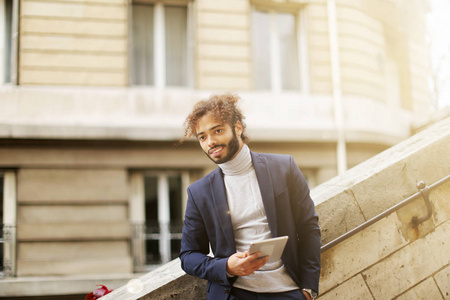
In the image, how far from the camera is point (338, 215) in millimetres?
3402

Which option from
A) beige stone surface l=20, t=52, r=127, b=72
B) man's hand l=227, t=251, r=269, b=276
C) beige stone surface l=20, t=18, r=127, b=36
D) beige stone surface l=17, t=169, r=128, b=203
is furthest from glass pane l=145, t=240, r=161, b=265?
man's hand l=227, t=251, r=269, b=276

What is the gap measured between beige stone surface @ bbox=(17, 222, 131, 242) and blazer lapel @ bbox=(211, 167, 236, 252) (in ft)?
23.4

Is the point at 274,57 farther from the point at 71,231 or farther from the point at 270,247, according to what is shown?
the point at 270,247

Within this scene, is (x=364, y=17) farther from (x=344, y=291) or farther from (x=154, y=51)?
(x=344, y=291)

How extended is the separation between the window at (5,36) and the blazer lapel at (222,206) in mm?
8702

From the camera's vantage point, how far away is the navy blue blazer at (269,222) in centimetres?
253

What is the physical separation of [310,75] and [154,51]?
367cm

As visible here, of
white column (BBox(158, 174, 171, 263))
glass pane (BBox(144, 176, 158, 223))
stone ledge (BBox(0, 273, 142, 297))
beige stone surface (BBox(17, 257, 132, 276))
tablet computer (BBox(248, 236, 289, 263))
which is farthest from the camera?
glass pane (BBox(144, 176, 158, 223))

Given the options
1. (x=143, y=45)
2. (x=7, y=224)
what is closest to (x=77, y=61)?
(x=143, y=45)

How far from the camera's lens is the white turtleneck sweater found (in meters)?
2.52

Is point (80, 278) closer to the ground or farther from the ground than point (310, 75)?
closer to the ground

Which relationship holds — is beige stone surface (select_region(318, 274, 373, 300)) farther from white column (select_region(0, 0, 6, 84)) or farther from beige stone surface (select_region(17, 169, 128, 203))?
white column (select_region(0, 0, 6, 84))

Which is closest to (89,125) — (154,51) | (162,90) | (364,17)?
(162,90)

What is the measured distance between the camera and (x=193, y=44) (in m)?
10.4
